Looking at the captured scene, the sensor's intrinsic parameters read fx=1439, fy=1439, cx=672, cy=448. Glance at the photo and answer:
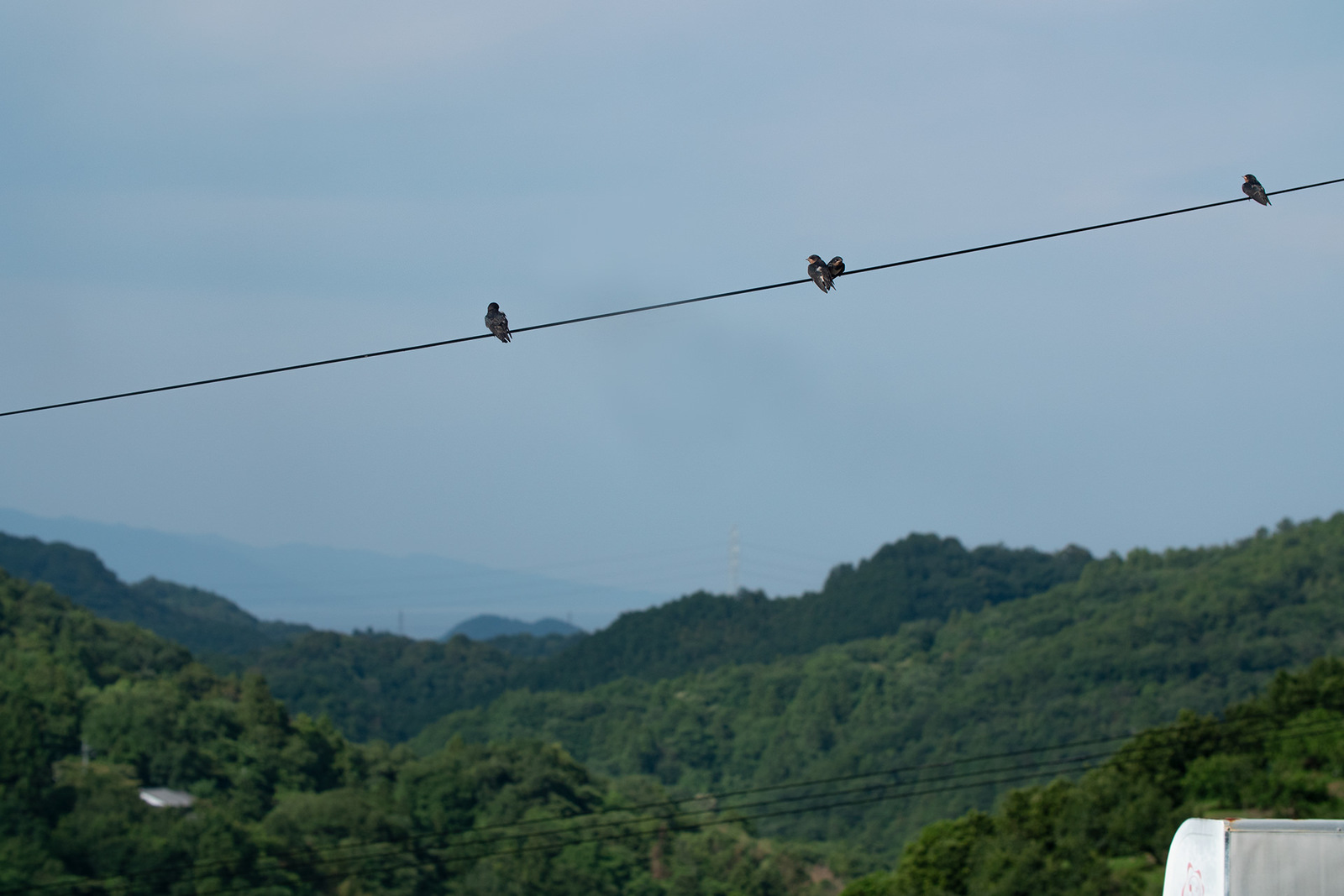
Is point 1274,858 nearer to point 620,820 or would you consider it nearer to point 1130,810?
point 1130,810

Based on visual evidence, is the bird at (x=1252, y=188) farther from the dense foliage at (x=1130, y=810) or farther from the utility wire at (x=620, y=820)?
the utility wire at (x=620, y=820)

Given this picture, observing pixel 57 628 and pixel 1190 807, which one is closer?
pixel 1190 807

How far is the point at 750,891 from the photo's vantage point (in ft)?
278

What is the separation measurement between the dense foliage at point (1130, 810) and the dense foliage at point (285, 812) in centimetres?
2451

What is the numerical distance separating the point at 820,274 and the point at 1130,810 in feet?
154

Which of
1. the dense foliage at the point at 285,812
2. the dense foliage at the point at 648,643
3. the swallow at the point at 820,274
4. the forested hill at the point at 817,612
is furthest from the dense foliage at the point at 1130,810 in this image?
the forested hill at the point at 817,612

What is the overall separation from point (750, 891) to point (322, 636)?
97.6m

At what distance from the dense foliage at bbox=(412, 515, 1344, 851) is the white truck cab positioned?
99607 mm

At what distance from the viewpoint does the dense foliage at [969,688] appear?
399ft

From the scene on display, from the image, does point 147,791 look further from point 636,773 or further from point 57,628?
point 636,773

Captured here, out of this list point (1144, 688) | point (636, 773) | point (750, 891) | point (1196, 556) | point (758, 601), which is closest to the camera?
point (750, 891)

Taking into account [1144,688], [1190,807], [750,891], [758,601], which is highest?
[758,601]

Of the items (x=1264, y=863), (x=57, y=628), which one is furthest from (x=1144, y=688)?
(x=1264, y=863)

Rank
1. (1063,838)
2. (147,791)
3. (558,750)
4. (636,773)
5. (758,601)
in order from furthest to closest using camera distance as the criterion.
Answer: (758,601)
(636,773)
(558,750)
(147,791)
(1063,838)
